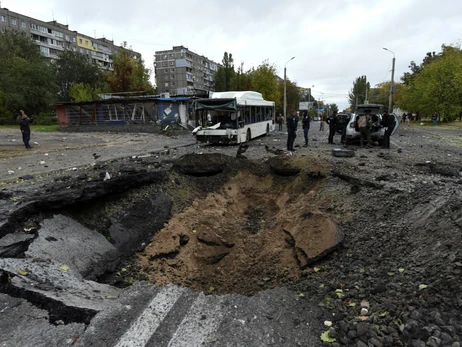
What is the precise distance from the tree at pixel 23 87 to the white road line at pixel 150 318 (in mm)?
36529

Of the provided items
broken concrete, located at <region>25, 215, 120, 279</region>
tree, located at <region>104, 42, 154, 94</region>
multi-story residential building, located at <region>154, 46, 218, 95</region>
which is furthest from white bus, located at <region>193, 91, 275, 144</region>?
multi-story residential building, located at <region>154, 46, 218, 95</region>

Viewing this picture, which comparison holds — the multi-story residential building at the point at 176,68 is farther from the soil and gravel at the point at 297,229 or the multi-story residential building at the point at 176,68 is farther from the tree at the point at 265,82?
the soil and gravel at the point at 297,229

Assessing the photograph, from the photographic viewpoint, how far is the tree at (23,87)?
31391 millimetres

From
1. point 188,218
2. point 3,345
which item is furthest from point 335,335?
point 188,218

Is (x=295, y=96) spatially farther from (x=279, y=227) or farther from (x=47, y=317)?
(x=47, y=317)

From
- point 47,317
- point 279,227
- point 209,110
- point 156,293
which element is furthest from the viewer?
point 209,110

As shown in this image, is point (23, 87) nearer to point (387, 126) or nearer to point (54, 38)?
point (387, 126)

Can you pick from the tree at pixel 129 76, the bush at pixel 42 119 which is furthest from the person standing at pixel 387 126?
the tree at pixel 129 76

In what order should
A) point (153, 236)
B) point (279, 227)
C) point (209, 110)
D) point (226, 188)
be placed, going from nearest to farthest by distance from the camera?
point (153, 236) → point (279, 227) → point (226, 188) → point (209, 110)

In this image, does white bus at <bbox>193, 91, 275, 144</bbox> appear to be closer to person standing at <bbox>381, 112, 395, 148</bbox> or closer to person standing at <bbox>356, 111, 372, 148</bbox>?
person standing at <bbox>356, 111, 372, 148</bbox>

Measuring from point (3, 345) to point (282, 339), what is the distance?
2.38 m

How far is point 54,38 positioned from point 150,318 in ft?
258

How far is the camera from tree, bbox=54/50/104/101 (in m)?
52.2

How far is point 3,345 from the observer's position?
2.49 meters
